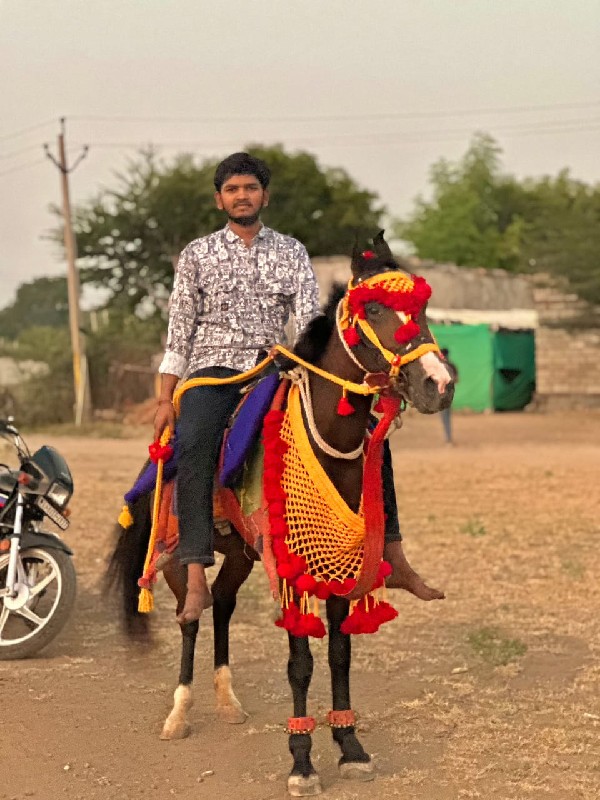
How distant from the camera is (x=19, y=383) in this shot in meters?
31.6

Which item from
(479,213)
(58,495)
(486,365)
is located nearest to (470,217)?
(479,213)

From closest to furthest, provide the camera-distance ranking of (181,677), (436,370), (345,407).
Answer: (436,370), (345,407), (181,677)

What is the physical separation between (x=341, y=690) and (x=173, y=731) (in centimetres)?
86

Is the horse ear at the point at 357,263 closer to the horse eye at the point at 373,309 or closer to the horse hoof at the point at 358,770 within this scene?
the horse eye at the point at 373,309

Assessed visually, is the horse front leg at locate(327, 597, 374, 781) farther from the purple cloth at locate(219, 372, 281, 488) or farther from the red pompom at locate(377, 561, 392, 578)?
the purple cloth at locate(219, 372, 281, 488)

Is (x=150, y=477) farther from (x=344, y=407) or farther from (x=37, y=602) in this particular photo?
(x=37, y=602)

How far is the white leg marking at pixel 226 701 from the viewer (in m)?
5.52

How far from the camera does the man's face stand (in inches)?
206

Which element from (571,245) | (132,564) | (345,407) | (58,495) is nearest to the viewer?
(345,407)

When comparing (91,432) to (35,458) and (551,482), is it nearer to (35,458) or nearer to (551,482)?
(551,482)

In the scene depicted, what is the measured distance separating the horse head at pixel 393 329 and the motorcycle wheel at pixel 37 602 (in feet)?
9.36

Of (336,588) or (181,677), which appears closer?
(336,588)

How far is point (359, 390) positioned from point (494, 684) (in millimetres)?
2308

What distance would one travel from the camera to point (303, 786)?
Result: 4566 mm
